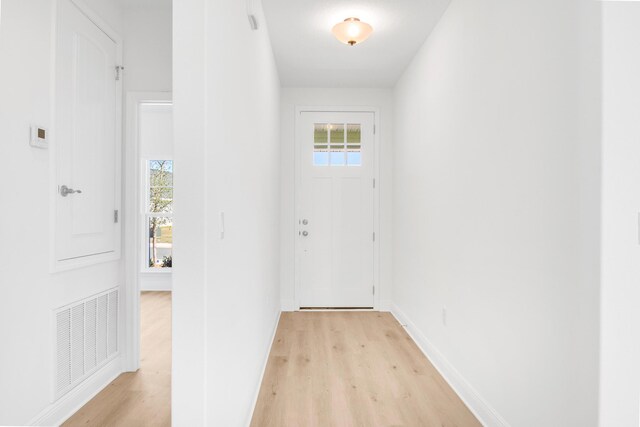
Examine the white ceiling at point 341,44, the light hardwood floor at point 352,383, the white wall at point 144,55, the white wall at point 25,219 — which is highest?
the white ceiling at point 341,44

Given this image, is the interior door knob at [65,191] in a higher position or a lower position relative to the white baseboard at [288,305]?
higher

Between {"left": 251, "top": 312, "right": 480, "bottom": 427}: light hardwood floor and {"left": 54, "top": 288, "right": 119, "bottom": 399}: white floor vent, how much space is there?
41.3 inches

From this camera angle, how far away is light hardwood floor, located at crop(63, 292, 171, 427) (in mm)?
1935

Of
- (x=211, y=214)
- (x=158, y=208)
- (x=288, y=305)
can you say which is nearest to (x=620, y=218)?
(x=211, y=214)

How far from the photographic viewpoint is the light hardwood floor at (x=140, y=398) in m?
1.94

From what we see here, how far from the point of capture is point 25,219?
1.67 metres

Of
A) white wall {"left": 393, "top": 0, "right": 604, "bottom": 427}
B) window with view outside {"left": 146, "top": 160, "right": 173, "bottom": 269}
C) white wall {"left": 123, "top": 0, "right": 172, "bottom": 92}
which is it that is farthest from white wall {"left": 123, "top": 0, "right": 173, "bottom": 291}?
window with view outside {"left": 146, "top": 160, "right": 173, "bottom": 269}

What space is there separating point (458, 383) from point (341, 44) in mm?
2783

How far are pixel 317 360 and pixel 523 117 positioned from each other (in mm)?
2165

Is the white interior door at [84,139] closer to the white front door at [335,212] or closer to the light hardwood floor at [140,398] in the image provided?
the light hardwood floor at [140,398]

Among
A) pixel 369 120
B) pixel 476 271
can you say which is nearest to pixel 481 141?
pixel 476 271

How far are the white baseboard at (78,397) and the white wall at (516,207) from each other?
2263 mm

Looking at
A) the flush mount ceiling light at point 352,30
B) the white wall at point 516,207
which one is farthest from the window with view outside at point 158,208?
the white wall at point 516,207

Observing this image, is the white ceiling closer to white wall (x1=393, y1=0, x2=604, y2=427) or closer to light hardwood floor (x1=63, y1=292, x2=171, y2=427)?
white wall (x1=393, y1=0, x2=604, y2=427)
